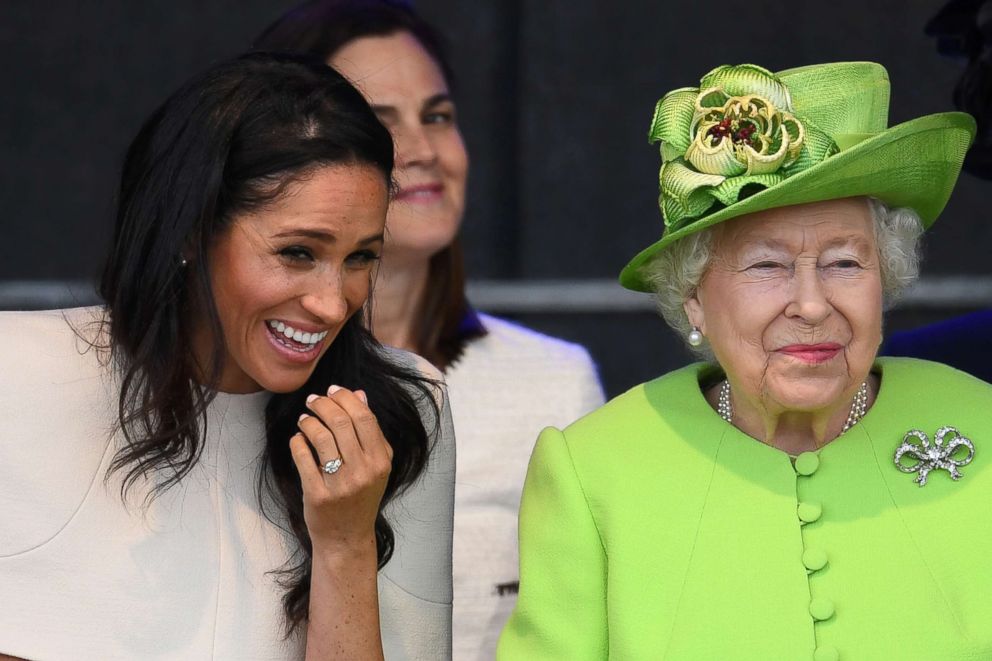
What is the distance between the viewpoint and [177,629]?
119 inches

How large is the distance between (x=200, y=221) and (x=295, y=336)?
25cm

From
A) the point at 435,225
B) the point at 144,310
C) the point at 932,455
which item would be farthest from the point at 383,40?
the point at 932,455

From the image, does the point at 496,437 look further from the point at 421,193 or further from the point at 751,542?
the point at 751,542

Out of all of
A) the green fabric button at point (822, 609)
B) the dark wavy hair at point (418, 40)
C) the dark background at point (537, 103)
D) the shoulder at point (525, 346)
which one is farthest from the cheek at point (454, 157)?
the green fabric button at point (822, 609)

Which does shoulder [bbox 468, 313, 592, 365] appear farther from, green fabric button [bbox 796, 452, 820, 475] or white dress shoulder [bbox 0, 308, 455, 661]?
green fabric button [bbox 796, 452, 820, 475]

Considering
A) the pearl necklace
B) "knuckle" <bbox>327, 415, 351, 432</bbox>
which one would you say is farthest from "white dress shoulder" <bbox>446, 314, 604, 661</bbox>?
"knuckle" <bbox>327, 415, 351, 432</bbox>

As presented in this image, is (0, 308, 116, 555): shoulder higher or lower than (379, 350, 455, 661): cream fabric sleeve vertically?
higher

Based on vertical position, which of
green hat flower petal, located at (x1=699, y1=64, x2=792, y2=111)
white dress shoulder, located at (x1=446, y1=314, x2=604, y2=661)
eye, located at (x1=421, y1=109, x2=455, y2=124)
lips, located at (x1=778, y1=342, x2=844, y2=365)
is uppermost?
green hat flower petal, located at (x1=699, y1=64, x2=792, y2=111)

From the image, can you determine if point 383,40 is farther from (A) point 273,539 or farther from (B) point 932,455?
(B) point 932,455

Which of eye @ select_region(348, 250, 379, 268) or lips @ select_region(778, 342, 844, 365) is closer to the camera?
lips @ select_region(778, 342, 844, 365)

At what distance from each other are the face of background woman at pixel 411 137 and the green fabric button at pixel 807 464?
4.04 ft

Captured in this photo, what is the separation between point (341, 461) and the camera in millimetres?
2920

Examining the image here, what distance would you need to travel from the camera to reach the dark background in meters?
4.70

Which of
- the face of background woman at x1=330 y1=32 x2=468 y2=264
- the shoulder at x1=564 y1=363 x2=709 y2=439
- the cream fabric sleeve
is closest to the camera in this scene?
the shoulder at x1=564 y1=363 x2=709 y2=439
